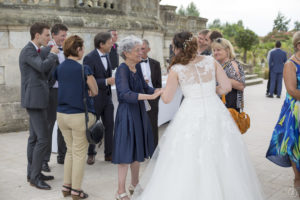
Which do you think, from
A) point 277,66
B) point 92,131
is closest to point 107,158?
point 92,131

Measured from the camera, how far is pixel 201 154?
3.04 m

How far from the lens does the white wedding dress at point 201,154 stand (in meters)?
2.98

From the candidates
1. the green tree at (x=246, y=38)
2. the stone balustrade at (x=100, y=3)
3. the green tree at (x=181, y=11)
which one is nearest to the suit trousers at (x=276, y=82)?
the stone balustrade at (x=100, y=3)

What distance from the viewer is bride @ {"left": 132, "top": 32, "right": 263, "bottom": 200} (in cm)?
298

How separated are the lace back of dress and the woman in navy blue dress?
1.52 ft

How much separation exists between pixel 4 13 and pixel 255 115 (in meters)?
6.59

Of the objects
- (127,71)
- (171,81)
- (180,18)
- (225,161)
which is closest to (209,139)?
(225,161)

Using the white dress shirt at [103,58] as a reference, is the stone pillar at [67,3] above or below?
above

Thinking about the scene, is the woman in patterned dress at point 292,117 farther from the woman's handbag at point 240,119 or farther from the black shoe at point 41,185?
the black shoe at point 41,185

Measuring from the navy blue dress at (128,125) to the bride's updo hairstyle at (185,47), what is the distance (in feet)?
2.05

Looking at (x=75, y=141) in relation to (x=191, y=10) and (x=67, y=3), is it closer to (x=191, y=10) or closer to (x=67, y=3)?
(x=67, y=3)

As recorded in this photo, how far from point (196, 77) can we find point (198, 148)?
0.69m

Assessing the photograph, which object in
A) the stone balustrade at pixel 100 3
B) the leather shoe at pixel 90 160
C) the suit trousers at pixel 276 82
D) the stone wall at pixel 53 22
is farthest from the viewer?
the suit trousers at pixel 276 82

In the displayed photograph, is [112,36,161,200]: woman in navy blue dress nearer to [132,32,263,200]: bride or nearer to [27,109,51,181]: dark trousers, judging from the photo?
[132,32,263,200]: bride
